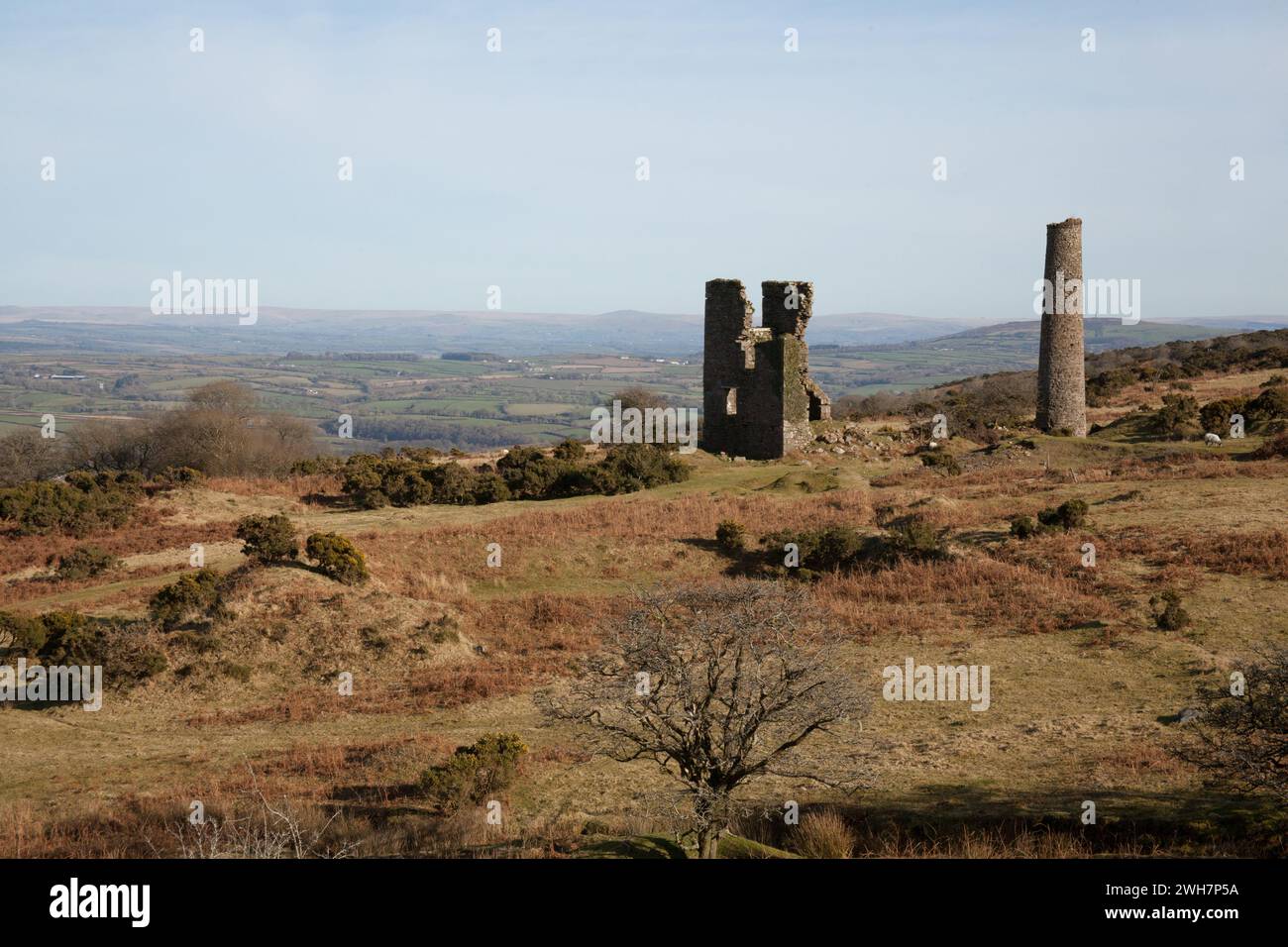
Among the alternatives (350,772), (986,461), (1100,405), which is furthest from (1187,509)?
(1100,405)

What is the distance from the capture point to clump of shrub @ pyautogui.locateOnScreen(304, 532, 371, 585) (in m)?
20.0

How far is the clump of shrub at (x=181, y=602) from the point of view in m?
18.4

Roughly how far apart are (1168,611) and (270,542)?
53.5 feet

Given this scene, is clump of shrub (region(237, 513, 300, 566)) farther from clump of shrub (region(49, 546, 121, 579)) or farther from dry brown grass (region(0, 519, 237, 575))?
clump of shrub (region(49, 546, 121, 579))

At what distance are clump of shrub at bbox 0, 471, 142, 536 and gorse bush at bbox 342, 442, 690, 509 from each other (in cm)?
592

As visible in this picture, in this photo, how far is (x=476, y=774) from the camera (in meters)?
12.4

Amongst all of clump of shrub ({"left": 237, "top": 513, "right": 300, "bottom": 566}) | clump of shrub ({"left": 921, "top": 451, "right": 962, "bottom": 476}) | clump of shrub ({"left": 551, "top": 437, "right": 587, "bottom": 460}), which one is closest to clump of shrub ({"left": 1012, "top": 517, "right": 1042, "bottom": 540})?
clump of shrub ({"left": 921, "top": 451, "right": 962, "bottom": 476})

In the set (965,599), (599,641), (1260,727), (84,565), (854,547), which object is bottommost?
(599,641)

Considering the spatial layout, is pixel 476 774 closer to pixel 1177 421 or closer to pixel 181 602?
pixel 181 602

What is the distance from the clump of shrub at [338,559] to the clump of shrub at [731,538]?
7.76 meters

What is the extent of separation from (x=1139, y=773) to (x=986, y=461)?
66.4ft

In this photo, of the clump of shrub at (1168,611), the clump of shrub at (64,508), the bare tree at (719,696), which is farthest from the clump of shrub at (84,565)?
the clump of shrub at (1168,611)

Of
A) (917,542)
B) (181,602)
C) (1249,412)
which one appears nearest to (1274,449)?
(1249,412)

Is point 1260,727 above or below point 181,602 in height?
above
